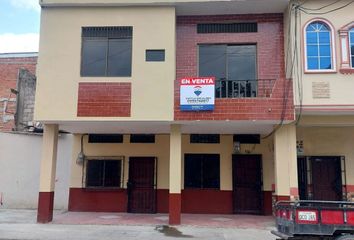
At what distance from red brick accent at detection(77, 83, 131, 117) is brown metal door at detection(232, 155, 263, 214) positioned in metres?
5.56

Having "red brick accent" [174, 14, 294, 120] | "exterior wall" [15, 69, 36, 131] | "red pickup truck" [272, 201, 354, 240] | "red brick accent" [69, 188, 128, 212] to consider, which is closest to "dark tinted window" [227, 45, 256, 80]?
"red brick accent" [174, 14, 294, 120]

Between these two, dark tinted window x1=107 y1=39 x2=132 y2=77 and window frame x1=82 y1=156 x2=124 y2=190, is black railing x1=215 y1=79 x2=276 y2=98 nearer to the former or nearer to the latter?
dark tinted window x1=107 y1=39 x2=132 y2=77

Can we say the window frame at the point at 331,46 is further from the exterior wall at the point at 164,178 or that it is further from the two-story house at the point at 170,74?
the exterior wall at the point at 164,178

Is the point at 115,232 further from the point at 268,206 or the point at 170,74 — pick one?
the point at 268,206

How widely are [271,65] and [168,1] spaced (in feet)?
13.8

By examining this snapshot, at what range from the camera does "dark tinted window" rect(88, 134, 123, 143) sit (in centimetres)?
1638

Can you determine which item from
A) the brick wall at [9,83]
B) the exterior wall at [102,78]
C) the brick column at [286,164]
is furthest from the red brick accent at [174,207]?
the brick wall at [9,83]

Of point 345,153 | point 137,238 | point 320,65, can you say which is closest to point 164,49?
point 320,65

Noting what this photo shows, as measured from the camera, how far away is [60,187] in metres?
16.4

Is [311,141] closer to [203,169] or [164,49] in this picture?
[203,169]

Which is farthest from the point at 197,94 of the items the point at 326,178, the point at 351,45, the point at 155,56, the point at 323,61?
the point at 326,178

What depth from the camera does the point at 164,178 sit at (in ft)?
52.3

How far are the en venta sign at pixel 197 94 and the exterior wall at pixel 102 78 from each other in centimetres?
46

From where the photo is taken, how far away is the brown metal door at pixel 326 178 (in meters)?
15.1
